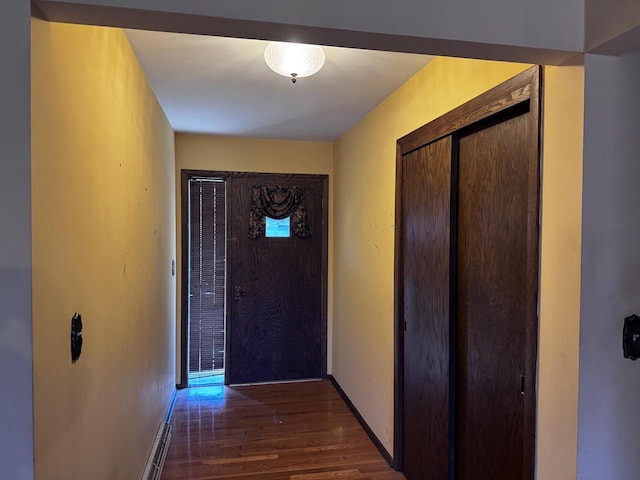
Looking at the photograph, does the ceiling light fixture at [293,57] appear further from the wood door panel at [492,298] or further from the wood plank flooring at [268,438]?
the wood plank flooring at [268,438]

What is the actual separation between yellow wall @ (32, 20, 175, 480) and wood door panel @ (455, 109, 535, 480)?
145 cm

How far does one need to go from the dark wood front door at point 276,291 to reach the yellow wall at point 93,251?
4.31 ft

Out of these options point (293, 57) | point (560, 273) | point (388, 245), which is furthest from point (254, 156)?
point (560, 273)

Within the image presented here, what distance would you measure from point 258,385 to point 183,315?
0.97 meters

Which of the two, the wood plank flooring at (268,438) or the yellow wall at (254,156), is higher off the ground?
the yellow wall at (254,156)

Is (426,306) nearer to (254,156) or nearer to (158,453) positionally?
(158,453)

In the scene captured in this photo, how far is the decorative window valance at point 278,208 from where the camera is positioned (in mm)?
3904

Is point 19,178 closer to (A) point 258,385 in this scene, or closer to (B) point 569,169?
(B) point 569,169

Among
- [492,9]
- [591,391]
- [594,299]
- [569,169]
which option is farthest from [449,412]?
[492,9]

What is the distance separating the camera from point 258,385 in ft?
12.9

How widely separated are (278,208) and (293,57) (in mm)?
2138

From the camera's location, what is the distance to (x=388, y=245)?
2.64 m

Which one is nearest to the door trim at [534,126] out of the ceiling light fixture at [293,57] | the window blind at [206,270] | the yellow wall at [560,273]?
the yellow wall at [560,273]

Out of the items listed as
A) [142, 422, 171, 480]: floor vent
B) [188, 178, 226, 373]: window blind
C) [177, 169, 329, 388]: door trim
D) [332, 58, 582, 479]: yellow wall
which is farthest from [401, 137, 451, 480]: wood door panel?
[188, 178, 226, 373]: window blind
